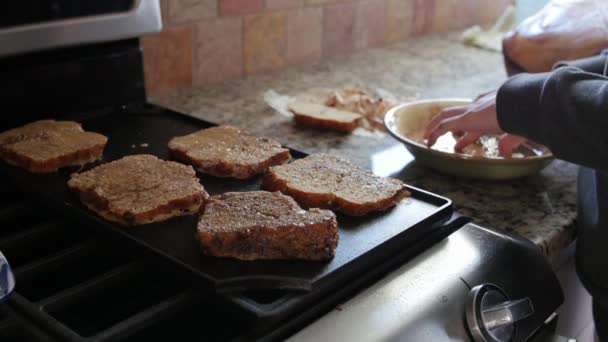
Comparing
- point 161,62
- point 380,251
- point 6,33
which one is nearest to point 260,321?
point 380,251

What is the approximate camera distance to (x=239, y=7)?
145 centimetres

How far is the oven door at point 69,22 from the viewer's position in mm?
882

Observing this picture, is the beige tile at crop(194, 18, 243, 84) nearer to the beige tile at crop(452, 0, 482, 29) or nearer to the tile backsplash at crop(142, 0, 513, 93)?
the tile backsplash at crop(142, 0, 513, 93)

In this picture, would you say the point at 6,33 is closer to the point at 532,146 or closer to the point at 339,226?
the point at 339,226

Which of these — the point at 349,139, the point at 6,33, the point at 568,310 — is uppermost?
the point at 6,33

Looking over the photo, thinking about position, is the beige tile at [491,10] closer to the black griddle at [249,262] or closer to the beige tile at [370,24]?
the beige tile at [370,24]

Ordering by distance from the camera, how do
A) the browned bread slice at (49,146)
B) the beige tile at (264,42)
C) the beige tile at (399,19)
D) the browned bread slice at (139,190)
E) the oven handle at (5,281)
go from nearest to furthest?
1. the oven handle at (5,281)
2. the browned bread slice at (139,190)
3. the browned bread slice at (49,146)
4. the beige tile at (264,42)
5. the beige tile at (399,19)

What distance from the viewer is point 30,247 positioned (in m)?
0.74

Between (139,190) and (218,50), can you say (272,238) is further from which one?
(218,50)

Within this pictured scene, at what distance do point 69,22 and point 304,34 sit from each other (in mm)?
805

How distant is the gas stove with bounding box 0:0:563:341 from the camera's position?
602 millimetres

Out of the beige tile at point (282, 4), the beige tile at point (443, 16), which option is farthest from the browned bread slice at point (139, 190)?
the beige tile at point (443, 16)

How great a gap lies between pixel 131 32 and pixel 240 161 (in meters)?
0.31

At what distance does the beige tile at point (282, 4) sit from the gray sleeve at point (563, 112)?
75 cm
